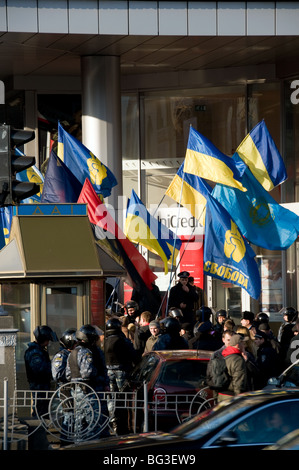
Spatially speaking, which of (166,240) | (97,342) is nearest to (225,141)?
(166,240)

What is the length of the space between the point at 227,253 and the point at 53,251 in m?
3.23

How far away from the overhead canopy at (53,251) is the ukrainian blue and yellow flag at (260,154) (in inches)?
157

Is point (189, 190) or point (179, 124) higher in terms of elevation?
point (179, 124)

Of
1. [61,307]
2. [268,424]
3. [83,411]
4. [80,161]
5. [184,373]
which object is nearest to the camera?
[268,424]

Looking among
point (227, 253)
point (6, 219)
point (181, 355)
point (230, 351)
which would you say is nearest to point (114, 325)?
point (181, 355)

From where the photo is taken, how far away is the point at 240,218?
1703cm

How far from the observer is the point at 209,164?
1708cm

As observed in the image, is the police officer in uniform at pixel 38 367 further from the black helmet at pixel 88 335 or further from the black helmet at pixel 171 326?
the black helmet at pixel 171 326

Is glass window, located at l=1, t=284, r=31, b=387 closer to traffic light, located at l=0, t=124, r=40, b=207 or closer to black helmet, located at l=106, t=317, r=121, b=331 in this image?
black helmet, located at l=106, t=317, r=121, b=331

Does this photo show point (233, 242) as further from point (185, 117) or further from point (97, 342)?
point (185, 117)

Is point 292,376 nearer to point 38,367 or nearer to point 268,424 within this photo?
point 38,367

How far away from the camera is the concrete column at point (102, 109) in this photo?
86.3ft

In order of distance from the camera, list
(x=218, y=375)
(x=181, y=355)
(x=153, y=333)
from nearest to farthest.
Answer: (x=218, y=375)
(x=181, y=355)
(x=153, y=333)

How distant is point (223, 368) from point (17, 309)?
4155mm
